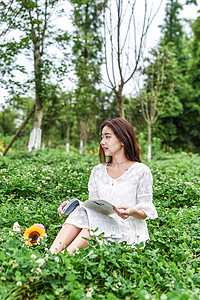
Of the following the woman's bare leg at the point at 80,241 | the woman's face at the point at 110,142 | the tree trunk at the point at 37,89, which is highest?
the tree trunk at the point at 37,89

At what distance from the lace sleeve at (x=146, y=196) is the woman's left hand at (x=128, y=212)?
6cm

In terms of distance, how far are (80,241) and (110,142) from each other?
0.92 meters

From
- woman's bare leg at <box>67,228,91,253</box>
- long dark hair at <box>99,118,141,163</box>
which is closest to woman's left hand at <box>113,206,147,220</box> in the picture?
woman's bare leg at <box>67,228,91,253</box>

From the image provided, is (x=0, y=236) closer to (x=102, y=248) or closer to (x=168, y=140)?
(x=102, y=248)

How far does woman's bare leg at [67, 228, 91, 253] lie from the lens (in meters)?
2.08

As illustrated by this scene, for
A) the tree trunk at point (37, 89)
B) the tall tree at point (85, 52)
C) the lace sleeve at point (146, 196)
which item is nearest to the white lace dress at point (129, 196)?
the lace sleeve at point (146, 196)

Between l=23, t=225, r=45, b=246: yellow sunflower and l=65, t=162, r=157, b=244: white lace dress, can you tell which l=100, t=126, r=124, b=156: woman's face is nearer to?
l=65, t=162, r=157, b=244: white lace dress

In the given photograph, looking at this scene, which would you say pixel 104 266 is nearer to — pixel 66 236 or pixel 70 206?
pixel 66 236

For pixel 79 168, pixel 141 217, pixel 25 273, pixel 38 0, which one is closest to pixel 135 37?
pixel 79 168

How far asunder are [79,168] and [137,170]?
310 centimetres

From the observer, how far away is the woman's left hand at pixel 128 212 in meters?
2.11

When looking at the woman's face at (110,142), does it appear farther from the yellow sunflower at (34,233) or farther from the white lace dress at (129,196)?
the yellow sunflower at (34,233)

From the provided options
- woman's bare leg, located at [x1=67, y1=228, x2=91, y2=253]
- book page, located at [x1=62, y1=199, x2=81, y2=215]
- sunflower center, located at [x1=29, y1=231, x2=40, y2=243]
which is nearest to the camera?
woman's bare leg, located at [x1=67, y1=228, x2=91, y2=253]

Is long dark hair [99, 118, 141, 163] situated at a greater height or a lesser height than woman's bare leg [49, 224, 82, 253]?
greater
